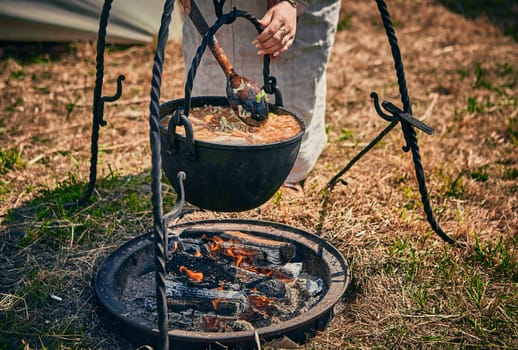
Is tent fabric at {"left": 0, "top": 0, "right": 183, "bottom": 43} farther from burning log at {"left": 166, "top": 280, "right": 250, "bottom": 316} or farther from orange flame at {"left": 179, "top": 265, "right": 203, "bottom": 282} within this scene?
burning log at {"left": 166, "top": 280, "right": 250, "bottom": 316}

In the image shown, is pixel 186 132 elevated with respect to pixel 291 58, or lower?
lower

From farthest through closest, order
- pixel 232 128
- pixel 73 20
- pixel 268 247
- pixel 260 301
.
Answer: pixel 73 20, pixel 268 247, pixel 260 301, pixel 232 128

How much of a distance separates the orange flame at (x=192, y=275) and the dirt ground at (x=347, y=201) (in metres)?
0.39

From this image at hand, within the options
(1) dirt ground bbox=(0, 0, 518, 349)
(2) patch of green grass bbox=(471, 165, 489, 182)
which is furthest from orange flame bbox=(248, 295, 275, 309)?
(2) patch of green grass bbox=(471, 165, 489, 182)

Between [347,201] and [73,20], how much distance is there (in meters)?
3.72

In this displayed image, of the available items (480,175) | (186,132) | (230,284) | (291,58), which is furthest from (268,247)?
(480,175)

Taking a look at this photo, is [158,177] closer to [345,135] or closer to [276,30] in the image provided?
[276,30]

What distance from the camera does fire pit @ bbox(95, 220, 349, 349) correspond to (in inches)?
99.1

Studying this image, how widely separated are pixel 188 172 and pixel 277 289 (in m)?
0.78

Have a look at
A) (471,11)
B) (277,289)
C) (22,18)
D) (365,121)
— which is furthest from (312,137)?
(471,11)

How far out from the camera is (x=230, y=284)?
9.37 feet

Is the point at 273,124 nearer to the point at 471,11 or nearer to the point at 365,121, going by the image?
the point at 365,121

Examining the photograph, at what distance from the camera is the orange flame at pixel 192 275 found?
2.83 meters

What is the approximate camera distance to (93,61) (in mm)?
6125
